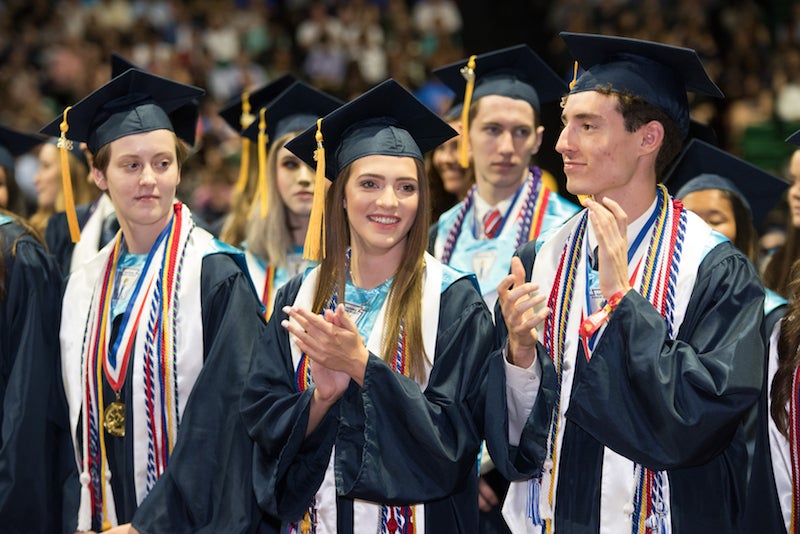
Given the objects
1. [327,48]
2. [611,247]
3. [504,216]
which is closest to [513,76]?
[504,216]

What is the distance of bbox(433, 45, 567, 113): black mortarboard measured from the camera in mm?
4742

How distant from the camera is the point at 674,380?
9.25 ft

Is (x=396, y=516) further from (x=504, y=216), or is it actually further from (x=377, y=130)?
(x=504, y=216)

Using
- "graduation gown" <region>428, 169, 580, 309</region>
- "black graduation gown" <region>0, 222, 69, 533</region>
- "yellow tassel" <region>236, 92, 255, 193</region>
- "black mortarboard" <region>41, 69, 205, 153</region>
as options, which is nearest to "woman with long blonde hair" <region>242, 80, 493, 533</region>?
"black mortarboard" <region>41, 69, 205, 153</region>

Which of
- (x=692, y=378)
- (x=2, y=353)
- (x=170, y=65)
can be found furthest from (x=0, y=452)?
(x=170, y=65)

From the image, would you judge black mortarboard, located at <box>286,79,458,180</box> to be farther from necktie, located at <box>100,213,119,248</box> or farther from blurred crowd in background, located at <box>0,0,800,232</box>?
blurred crowd in background, located at <box>0,0,800,232</box>

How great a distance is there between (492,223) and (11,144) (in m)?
2.27

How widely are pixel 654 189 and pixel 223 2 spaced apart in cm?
1165

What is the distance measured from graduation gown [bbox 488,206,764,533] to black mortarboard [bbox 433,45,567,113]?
1.73 metres

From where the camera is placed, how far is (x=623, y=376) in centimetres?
289

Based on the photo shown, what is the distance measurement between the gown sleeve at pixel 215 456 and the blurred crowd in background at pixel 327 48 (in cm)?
644

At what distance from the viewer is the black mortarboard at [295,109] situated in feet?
16.1

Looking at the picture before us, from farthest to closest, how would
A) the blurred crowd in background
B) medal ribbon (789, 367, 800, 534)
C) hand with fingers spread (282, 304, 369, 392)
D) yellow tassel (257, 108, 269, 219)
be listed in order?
the blurred crowd in background → yellow tassel (257, 108, 269, 219) → medal ribbon (789, 367, 800, 534) → hand with fingers spread (282, 304, 369, 392)

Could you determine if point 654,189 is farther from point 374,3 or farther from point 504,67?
point 374,3
